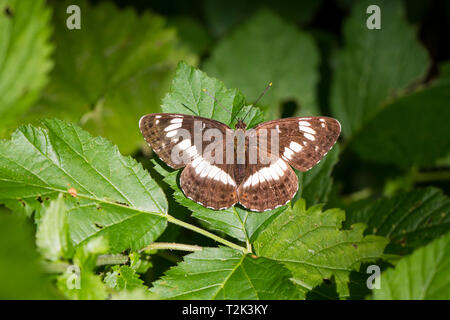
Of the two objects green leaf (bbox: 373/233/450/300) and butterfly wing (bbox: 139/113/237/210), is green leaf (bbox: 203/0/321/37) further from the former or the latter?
green leaf (bbox: 373/233/450/300)

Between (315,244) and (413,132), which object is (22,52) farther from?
(413,132)

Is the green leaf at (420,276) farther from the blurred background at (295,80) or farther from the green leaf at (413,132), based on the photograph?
the green leaf at (413,132)

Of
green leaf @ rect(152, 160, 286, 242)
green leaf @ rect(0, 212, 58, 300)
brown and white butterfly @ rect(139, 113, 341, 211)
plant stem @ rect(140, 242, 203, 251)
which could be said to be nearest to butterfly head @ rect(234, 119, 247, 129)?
brown and white butterfly @ rect(139, 113, 341, 211)

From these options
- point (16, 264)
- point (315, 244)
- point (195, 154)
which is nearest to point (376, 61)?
point (195, 154)

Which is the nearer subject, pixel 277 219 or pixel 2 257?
pixel 2 257

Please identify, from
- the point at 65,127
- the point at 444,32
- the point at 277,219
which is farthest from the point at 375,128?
the point at 65,127

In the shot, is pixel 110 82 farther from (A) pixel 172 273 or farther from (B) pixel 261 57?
(A) pixel 172 273

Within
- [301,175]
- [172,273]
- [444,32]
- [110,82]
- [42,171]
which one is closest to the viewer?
[172,273]
